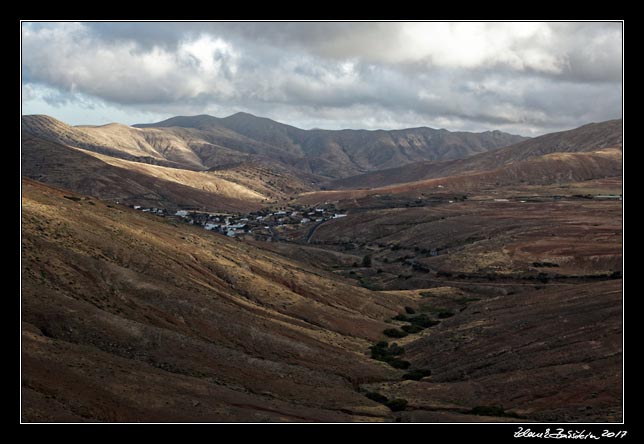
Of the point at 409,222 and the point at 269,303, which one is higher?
the point at 409,222

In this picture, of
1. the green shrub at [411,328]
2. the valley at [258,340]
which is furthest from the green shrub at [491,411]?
the green shrub at [411,328]

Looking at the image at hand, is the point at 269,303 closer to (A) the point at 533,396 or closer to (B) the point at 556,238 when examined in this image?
(A) the point at 533,396

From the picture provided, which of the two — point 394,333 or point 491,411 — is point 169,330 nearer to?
point 491,411

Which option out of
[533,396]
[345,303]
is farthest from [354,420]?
[345,303]

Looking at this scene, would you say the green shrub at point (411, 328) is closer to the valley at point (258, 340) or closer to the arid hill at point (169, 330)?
the valley at point (258, 340)

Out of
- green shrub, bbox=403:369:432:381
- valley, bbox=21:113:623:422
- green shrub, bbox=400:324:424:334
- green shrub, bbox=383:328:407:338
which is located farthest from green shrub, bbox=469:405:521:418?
green shrub, bbox=400:324:424:334

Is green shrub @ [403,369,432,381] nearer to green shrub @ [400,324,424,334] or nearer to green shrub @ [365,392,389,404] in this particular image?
green shrub @ [365,392,389,404]
